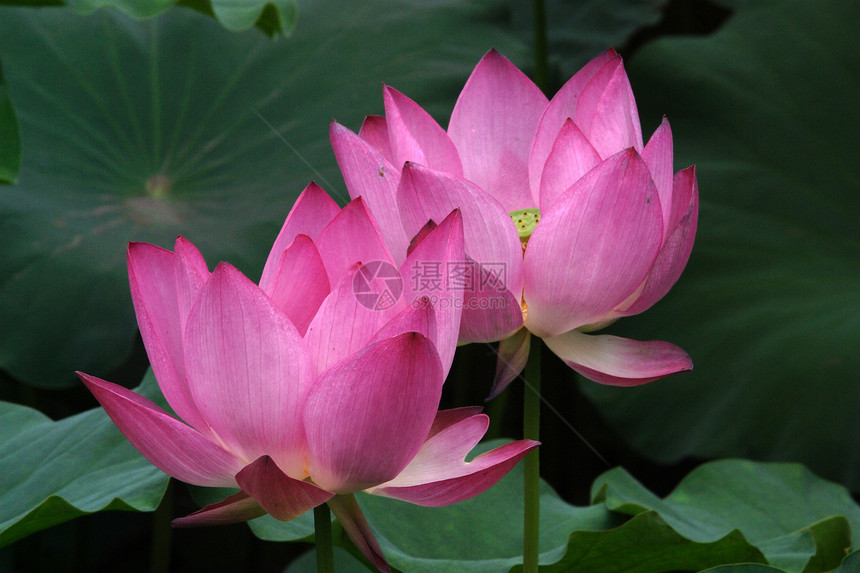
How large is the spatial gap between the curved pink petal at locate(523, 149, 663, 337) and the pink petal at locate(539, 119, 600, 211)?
31 millimetres

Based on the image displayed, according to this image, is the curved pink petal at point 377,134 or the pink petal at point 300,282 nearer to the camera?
the pink petal at point 300,282

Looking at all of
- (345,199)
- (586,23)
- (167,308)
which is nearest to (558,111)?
(167,308)

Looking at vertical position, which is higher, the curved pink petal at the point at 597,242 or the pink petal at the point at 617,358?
the curved pink petal at the point at 597,242

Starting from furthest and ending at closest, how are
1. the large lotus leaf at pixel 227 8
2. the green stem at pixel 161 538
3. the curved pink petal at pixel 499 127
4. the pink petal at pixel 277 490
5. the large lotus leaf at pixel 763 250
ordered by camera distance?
the large lotus leaf at pixel 763 250 < the green stem at pixel 161 538 < the large lotus leaf at pixel 227 8 < the curved pink petal at pixel 499 127 < the pink petal at pixel 277 490

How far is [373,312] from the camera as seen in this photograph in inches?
13.1

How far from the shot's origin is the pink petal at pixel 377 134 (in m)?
0.52

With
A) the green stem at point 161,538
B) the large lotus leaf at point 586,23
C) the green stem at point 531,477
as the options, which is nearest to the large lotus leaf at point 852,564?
the green stem at point 531,477

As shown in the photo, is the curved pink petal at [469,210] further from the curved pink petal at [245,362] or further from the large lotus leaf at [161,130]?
the large lotus leaf at [161,130]

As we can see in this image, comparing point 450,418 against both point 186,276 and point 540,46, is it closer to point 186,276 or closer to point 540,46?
point 186,276

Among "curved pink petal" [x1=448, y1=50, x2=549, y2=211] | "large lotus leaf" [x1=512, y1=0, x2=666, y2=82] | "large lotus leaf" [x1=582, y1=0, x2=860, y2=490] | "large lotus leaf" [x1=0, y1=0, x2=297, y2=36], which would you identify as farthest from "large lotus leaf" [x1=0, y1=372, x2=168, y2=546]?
"large lotus leaf" [x1=512, y1=0, x2=666, y2=82]

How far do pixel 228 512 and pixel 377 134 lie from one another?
28cm

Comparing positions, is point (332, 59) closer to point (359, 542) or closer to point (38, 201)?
point (38, 201)

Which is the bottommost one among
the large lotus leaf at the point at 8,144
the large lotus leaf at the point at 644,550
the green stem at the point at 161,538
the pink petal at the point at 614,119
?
the green stem at the point at 161,538

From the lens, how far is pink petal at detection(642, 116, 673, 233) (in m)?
0.41
